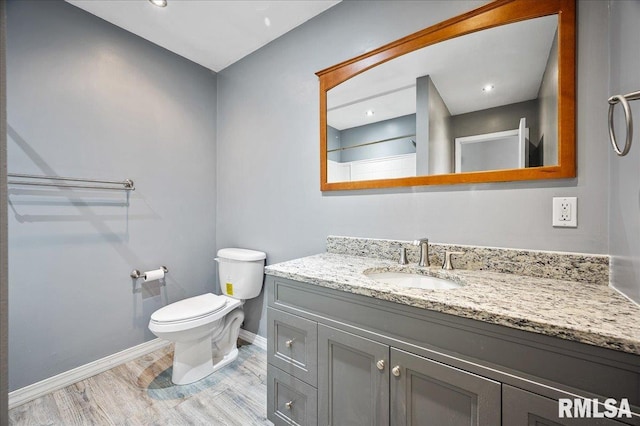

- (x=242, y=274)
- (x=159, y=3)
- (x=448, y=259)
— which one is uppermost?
(x=159, y=3)

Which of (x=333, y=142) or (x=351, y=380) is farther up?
(x=333, y=142)

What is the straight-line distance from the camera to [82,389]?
1.64m

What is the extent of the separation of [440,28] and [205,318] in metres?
2.15

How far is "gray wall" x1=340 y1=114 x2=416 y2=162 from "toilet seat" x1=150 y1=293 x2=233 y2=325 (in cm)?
133

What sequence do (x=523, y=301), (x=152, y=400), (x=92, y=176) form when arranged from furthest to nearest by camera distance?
1. (x=92, y=176)
2. (x=152, y=400)
3. (x=523, y=301)

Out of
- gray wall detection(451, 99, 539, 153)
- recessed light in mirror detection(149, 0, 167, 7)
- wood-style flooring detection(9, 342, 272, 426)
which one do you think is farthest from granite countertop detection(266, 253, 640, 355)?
recessed light in mirror detection(149, 0, 167, 7)

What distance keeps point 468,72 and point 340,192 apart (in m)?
0.93

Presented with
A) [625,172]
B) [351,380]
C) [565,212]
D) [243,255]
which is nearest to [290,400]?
[351,380]

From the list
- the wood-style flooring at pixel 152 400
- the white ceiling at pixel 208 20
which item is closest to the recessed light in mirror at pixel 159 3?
the white ceiling at pixel 208 20

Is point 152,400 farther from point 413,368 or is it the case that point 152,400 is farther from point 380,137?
point 380,137

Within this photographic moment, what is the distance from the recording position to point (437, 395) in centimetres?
82

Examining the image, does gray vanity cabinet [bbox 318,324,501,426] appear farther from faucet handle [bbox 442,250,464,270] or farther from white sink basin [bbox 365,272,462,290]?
faucet handle [bbox 442,250,464,270]

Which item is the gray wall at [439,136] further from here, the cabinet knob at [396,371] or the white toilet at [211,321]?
the white toilet at [211,321]

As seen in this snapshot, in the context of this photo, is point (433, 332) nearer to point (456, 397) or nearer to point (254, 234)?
point (456, 397)
